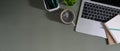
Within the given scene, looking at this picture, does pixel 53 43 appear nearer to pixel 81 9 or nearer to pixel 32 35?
pixel 32 35

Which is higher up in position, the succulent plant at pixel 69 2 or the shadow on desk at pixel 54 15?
the succulent plant at pixel 69 2

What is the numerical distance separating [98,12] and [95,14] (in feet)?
0.06

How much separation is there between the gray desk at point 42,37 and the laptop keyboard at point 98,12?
100 millimetres

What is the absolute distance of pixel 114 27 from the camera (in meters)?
1.08

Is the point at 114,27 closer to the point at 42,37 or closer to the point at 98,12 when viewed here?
the point at 98,12

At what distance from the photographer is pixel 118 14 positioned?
1.08 meters

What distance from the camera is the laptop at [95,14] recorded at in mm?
1069

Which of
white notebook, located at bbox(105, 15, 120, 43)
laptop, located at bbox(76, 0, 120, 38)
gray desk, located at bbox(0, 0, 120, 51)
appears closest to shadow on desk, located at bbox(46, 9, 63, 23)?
gray desk, located at bbox(0, 0, 120, 51)

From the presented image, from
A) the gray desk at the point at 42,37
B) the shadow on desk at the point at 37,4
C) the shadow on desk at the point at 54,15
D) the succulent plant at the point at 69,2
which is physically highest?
the succulent plant at the point at 69,2

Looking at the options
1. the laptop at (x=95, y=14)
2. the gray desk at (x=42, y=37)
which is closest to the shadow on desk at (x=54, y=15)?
the gray desk at (x=42, y=37)

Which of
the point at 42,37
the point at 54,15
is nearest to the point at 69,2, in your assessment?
the point at 54,15

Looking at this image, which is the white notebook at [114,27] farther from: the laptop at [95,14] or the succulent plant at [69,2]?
the succulent plant at [69,2]

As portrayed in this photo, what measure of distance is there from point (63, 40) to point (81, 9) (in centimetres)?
19

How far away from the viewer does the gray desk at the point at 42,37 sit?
3.52 feet
